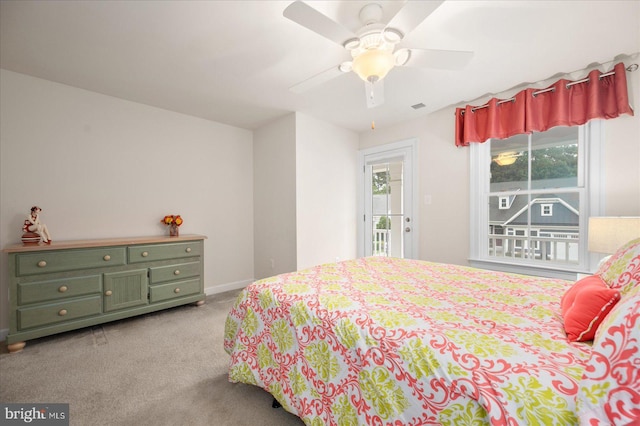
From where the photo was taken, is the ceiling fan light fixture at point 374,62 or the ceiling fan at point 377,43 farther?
the ceiling fan light fixture at point 374,62

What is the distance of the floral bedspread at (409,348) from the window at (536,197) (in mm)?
1306

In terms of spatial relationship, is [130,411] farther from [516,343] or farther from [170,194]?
[170,194]

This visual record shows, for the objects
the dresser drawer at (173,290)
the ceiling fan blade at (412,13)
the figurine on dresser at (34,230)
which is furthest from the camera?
the dresser drawer at (173,290)

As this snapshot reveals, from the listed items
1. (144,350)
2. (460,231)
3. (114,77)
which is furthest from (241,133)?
(460,231)

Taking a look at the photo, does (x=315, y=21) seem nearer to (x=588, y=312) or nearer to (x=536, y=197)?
(x=588, y=312)

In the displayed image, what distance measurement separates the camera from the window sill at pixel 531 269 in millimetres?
2439

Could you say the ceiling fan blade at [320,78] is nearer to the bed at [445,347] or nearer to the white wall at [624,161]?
the bed at [445,347]

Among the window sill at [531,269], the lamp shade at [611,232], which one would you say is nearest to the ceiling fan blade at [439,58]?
the lamp shade at [611,232]

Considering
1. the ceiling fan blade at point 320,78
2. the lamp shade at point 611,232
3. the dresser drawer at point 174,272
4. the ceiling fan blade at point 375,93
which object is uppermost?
the ceiling fan blade at point 320,78

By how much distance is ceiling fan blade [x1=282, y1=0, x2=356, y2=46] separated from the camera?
1.26 m

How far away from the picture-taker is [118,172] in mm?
2918

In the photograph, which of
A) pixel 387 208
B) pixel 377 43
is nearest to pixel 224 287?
pixel 387 208

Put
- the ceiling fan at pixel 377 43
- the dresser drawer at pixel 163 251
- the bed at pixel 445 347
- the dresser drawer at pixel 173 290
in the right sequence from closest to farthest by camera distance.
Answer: the bed at pixel 445 347, the ceiling fan at pixel 377 43, the dresser drawer at pixel 163 251, the dresser drawer at pixel 173 290

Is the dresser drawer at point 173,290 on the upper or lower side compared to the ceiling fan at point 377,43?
lower
